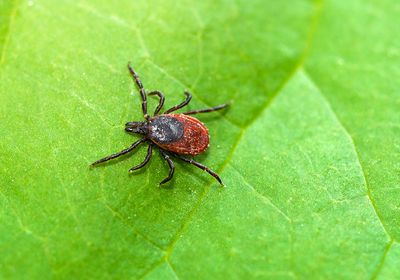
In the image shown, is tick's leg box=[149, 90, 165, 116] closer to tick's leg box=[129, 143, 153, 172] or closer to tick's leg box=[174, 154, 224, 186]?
tick's leg box=[129, 143, 153, 172]

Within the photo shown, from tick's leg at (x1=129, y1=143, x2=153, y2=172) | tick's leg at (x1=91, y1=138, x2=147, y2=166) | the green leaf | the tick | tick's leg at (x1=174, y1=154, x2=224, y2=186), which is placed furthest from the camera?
the tick

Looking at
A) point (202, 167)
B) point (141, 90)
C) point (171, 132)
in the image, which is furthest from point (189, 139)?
point (141, 90)

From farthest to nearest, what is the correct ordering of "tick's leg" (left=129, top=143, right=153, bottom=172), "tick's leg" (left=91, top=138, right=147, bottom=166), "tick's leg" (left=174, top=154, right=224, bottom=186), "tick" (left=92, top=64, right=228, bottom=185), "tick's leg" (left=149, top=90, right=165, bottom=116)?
1. "tick's leg" (left=149, top=90, right=165, bottom=116)
2. "tick" (left=92, top=64, right=228, bottom=185)
3. "tick's leg" (left=174, top=154, right=224, bottom=186)
4. "tick's leg" (left=129, top=143, right=153, bottom=172)
5. "tick's leg" (left=91, top=138, right=147, bottom=166)

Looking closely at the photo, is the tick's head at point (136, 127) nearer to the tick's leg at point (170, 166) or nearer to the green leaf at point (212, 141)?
the green leaf at point (212, 141)

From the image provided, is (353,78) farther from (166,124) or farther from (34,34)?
(34,34)

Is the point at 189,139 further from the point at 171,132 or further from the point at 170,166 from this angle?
the point at 170,166

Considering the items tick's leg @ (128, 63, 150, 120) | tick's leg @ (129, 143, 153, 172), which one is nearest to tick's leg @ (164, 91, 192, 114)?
tick's leg @ (128, 63, 150, 120)
